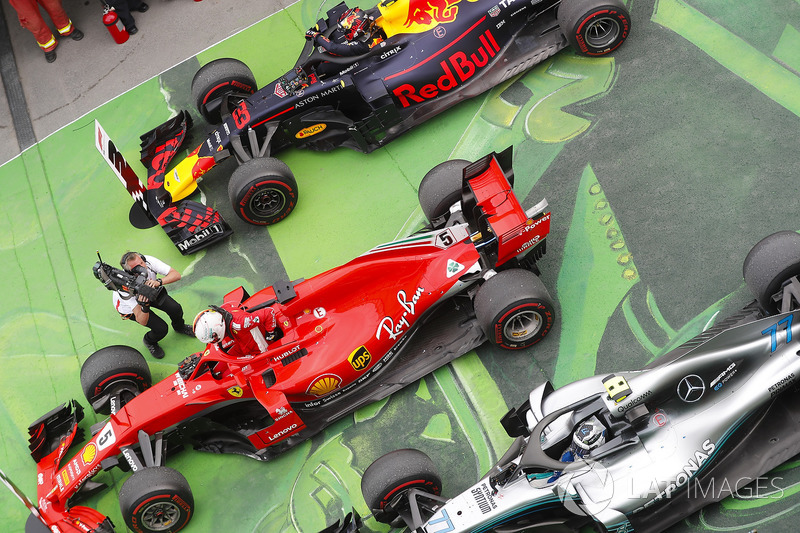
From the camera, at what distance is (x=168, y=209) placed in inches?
395

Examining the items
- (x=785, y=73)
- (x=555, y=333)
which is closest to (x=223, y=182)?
(x=555, y=333)

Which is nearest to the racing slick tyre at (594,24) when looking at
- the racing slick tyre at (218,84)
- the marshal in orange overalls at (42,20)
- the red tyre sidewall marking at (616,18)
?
the red tyre sidewall marking at (616,18)

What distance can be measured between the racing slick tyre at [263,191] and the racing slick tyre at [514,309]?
9.41 ft

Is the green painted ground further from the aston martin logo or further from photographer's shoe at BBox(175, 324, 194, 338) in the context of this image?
the aston martin logo

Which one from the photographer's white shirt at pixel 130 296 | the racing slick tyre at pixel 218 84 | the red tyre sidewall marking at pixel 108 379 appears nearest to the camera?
the red tyre sidewall marking at pixel 108 379

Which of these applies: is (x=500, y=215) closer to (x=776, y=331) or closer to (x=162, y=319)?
(x=776, y=331)

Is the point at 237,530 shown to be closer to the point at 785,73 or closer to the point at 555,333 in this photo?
the point at 555,333

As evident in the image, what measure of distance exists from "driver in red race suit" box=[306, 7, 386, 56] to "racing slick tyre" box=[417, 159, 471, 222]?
1944 millimetres

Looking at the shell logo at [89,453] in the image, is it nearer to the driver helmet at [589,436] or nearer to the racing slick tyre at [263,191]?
the racing slick tyre at [263,191]

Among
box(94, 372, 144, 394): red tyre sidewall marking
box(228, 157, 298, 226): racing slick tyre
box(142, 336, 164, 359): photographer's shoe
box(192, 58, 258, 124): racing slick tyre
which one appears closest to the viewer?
box(94, 372, 144, 394): red tyre sidewall marking

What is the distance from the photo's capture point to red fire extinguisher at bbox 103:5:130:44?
1209 centimetres

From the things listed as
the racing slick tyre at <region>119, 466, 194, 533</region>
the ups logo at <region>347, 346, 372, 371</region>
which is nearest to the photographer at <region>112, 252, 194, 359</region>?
the racing slick tyre at <region>119, 466, 194, 533</region>

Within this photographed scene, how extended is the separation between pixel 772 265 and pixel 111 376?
6427 mm

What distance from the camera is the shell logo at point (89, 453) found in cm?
818
